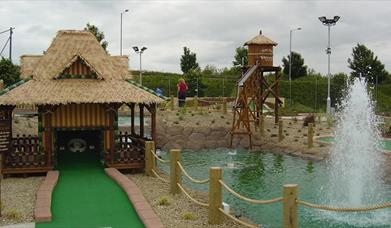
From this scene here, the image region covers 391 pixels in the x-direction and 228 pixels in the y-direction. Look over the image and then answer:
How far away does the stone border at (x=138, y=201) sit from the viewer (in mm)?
8986

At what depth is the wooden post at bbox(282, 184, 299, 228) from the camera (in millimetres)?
7562

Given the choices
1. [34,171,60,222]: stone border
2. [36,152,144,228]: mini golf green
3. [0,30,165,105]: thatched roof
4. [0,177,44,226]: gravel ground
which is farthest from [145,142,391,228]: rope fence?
[0,177,44,226]: gravel ground

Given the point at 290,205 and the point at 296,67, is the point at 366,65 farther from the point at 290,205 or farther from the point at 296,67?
the point at 290,205

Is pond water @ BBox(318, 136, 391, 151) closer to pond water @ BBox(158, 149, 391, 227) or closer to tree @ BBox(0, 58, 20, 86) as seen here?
pond water @ BBox(158, 149, 391, 227)

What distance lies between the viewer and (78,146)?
1587cm

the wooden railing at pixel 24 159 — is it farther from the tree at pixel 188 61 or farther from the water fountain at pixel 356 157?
the tree at pixel 188 61

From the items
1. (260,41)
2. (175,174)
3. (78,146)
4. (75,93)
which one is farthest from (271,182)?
(260,41)

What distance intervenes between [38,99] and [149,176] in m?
3.61

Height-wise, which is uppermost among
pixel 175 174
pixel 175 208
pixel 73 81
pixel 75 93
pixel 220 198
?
pixel 73 81

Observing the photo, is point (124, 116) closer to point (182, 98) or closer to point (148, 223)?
point (182, 98)

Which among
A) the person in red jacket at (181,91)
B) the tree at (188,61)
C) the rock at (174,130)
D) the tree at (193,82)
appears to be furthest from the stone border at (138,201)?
the tree at (188,61)

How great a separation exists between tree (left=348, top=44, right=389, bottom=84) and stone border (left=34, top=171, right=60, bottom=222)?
42.9 meters

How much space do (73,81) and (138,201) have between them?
5648mm

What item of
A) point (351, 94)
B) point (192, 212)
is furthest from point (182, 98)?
point (192, 212)
